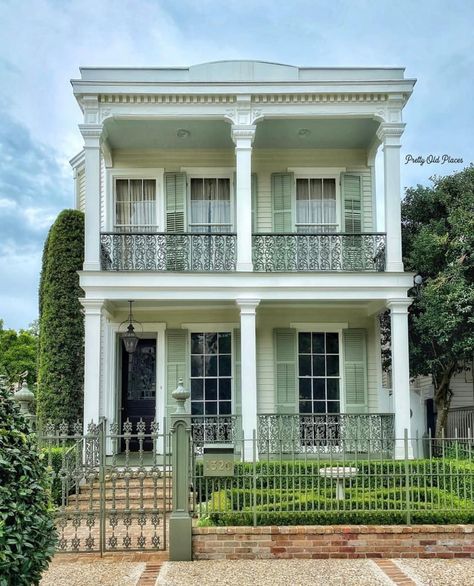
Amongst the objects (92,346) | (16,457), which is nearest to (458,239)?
(92,346)

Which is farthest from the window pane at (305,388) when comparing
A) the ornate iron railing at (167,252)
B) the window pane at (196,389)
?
the ornate iron railing at (167,252)

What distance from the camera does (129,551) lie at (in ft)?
25.8

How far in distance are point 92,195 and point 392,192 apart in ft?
18.6

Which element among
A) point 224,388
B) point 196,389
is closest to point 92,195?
point 196,389

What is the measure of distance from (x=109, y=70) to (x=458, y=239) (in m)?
7.67

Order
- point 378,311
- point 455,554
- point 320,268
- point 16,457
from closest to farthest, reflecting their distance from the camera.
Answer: point 16,457
point 455,554
point 320,268
point 378,311

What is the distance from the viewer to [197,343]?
14.2m

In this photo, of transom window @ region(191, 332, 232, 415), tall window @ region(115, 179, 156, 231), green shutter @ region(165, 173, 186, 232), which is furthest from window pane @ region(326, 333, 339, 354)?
tall window @ region(115, 179, 156, 231)

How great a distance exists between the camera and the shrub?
422 centimetres

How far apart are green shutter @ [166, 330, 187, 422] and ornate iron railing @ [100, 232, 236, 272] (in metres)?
1.82

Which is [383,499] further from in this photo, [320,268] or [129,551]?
[320,268]

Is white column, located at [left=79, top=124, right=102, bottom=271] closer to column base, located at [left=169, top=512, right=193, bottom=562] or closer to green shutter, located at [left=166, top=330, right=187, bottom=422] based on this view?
green shutter, located at [left=166, top=330, right=187, bottom=422]

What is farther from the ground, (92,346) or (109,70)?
(109,70)

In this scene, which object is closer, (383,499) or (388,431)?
(383,499)
